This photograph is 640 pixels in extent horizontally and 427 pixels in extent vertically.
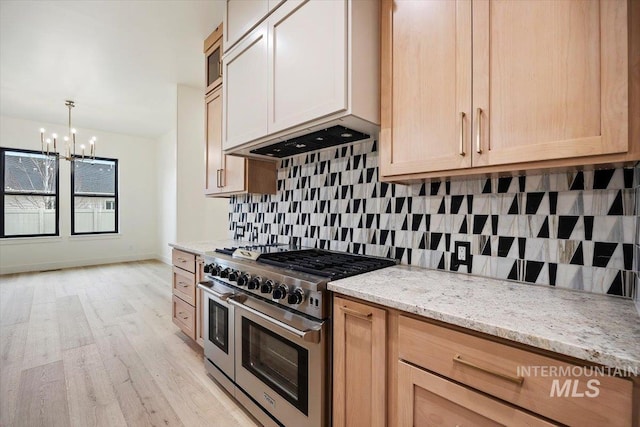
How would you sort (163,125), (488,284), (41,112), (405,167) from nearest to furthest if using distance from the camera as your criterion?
(488,284)
(405,167)
(41,112)
(163,125)

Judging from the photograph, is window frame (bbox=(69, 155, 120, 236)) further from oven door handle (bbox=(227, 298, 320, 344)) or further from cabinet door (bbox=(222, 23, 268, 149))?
oven door handle (bbox=(227, 298, 320, 344))

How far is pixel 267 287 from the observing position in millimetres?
1565

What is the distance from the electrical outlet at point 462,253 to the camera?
1490mm

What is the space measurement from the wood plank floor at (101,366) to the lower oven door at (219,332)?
0.15 metres

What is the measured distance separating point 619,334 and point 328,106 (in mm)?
1350

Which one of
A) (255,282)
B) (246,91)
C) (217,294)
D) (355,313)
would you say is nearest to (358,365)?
(355,313)

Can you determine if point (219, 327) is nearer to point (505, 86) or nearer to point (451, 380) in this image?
point (451, 380)

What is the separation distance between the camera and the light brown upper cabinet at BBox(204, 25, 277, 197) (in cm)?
251

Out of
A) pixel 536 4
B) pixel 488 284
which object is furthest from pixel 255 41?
pixel 488 284

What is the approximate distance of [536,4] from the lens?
1.04 m

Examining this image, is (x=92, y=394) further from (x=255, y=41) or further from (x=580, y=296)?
(x=580, y=296)

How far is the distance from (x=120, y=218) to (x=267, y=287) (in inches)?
260

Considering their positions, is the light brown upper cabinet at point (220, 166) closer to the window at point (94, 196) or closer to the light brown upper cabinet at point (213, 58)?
the light brown upper cabinet at point (213, 58)

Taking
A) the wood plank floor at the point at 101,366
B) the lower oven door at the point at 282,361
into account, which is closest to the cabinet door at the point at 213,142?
the lower oven door at the point at 282,361
